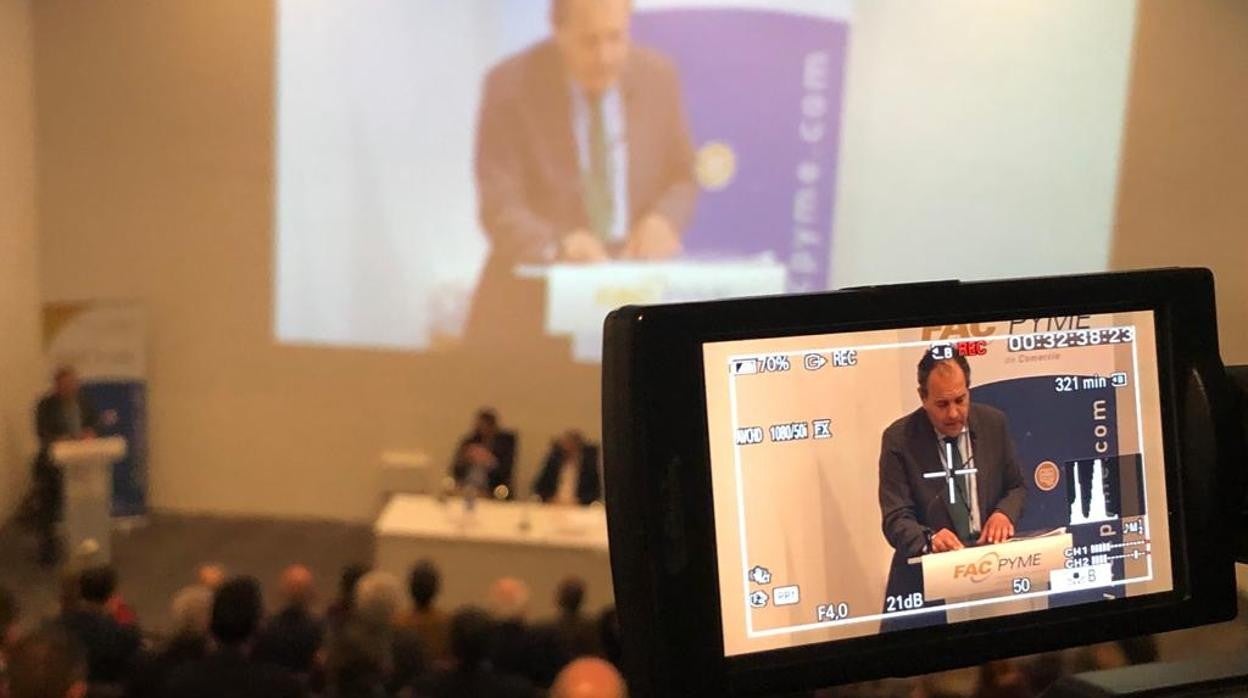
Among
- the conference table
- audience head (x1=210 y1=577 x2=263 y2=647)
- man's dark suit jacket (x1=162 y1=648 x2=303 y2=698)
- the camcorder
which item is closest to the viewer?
the camcorder

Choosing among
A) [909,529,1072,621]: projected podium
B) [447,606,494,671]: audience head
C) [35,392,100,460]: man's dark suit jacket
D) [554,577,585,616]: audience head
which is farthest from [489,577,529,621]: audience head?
[909,529,1072,621]: projected podium

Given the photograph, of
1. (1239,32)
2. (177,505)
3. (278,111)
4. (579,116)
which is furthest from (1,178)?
(1239,32)

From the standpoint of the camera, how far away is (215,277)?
4.95m

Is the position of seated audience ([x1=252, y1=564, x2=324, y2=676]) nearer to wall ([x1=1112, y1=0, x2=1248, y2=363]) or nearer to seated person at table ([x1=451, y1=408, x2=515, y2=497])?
seated person at table ([x1=451, y1=408, x2=515, y2=497])

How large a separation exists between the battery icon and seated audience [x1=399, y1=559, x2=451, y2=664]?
210 centimetres

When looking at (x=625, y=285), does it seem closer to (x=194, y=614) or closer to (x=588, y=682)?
(x=194, y=614)

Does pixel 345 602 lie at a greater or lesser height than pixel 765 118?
lesser

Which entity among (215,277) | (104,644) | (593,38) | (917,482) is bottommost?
(104,644)

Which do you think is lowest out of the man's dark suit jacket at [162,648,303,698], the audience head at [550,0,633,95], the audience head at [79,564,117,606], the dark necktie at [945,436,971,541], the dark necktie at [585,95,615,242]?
the man's dark suit jacket at [162,648,303,698]

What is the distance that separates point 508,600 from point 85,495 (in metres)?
1.90

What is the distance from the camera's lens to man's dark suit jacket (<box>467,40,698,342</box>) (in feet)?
15.4

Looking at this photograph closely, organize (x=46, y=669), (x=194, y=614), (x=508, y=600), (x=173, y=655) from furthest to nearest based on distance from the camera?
1. (x=508, y=600)
2. (x=194, y=614)
3. (x=173, y=655)
4. (x=46, y=669)

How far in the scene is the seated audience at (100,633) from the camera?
2652 millimetres

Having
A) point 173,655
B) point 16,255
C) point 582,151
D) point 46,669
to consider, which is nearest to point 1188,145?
point 582,151
